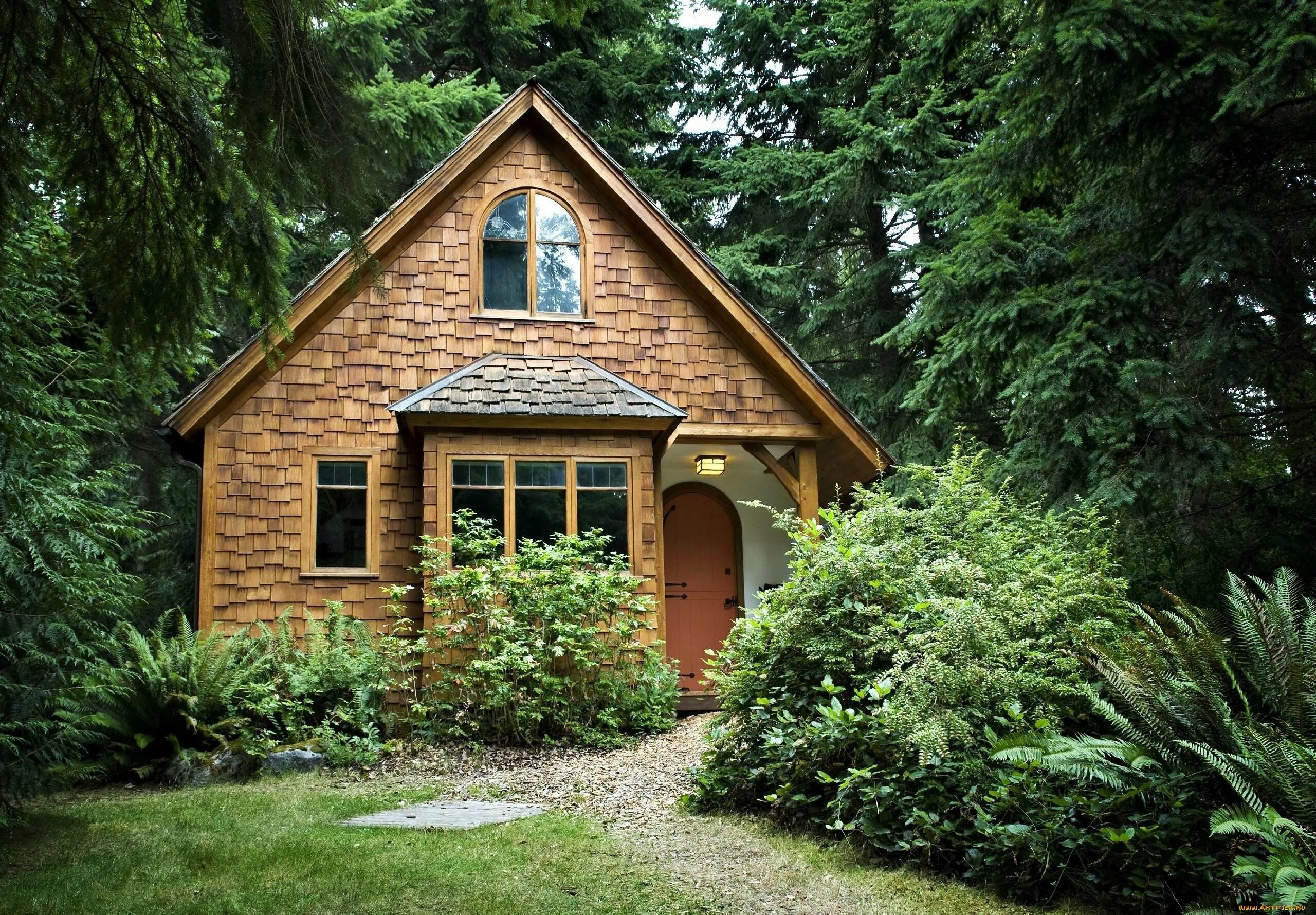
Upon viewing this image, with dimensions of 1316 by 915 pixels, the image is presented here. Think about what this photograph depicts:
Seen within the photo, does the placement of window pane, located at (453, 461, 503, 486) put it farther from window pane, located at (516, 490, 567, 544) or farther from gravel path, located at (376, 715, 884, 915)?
gravel path, located at (376, 715, 884, 915)

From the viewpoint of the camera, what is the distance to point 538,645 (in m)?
9.12

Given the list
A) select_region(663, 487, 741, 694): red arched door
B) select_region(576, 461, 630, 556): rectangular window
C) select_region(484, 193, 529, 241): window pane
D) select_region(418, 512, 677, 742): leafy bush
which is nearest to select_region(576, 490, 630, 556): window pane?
select_region(576, 461, 630, 556): rectangular window

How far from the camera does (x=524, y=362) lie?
10.9 m

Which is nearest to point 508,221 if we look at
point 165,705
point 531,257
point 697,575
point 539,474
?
point 531,257

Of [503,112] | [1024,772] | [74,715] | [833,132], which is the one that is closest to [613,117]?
[833,132]

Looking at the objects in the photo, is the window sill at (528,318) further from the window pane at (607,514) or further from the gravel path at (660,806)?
the gravel path at (660,806)

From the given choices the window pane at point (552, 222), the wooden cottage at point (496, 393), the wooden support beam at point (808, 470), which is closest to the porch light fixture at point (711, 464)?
the wooden cottage at point (496, 393)

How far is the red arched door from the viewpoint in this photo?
1312cm

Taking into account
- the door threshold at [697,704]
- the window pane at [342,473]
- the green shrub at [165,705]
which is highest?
the window pane at [342,473]

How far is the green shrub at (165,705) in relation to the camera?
26.5 feet

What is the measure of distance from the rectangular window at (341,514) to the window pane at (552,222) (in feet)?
10.1

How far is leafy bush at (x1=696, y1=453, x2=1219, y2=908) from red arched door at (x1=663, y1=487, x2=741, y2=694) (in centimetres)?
612

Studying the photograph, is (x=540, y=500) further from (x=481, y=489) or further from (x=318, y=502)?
(x=318, y=502)

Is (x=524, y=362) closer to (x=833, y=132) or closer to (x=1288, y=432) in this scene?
(x=1288, y=432)
